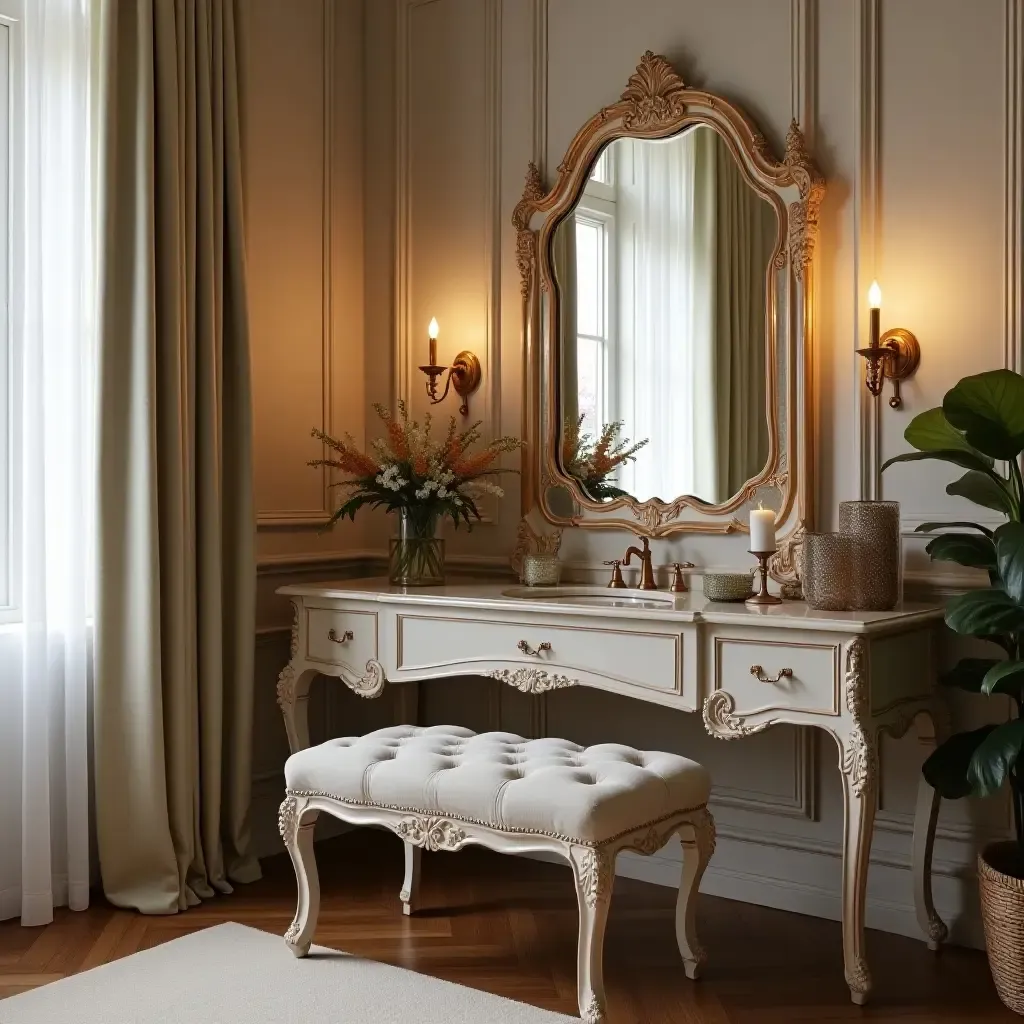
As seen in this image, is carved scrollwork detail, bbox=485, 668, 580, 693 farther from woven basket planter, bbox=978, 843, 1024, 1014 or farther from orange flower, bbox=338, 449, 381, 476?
woven basket planter, bbox=978, 843, 1024, 1014

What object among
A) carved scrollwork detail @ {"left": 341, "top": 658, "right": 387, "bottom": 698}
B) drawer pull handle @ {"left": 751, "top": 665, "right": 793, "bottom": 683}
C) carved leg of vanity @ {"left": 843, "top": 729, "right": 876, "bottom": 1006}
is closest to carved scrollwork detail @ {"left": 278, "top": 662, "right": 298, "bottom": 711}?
carved scrollwork detail @ {"left": 341, "top": 658, "right": 387, "bottom": 698}

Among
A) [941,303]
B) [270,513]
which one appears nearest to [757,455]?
[941,303]

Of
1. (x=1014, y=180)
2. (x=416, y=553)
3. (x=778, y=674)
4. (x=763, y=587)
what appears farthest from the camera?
(x=416, y=553)

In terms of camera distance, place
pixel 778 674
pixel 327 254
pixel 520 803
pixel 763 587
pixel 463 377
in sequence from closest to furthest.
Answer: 1. pixel 520 803
2. pixel 778 674
3. pixel 763 587
4. pixel 463 377
5. pixel 327 254

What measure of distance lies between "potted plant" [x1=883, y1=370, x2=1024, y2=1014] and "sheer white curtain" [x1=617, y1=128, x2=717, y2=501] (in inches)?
28.0

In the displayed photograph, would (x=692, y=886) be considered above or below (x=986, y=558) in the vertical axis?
below

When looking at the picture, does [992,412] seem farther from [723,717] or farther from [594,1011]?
[594,1011]

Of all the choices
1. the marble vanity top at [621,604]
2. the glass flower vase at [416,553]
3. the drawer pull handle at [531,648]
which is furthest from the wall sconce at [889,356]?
the glass flower vase at [416,553]

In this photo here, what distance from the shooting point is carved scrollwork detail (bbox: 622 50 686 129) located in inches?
126

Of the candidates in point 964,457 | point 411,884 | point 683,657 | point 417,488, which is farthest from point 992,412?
point 411,884

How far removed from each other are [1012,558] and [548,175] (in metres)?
1.83

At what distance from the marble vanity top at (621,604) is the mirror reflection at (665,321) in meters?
0.31

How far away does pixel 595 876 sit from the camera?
2242mm

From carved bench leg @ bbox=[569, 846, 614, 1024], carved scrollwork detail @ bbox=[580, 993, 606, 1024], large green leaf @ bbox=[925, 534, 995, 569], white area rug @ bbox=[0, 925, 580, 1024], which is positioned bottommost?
white area rug @ bbox=[0, 925, 580, 1024]
